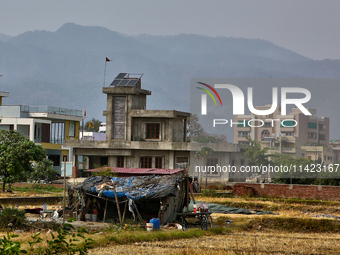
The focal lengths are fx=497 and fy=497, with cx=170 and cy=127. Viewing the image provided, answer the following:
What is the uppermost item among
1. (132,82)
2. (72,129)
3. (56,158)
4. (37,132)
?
(132,82)

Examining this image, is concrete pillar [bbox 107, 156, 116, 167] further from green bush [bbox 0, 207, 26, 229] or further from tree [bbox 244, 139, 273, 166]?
green bush [bbox 0, 207, 26, 229]

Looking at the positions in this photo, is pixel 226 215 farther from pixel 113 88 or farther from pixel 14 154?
pixel 113 88

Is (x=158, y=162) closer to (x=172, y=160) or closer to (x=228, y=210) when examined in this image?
(x=172, y=160)

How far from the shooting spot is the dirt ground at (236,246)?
1577 cm

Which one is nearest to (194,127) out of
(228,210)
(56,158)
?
(56,158)

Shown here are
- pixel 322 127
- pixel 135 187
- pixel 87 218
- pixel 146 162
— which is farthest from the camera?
pixel 146 162

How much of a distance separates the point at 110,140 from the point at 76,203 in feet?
78.2

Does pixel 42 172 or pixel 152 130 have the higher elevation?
pixel 152 130

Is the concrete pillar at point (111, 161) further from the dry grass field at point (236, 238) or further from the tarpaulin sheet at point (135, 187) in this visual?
the tarpaulin sheet at point (135, 187)

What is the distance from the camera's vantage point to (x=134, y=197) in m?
21.8

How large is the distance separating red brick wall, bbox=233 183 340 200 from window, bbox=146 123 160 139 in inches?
478

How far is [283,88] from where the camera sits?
38.9 metres

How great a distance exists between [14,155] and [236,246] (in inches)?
1036

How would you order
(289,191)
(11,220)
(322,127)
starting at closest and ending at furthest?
1. (11,220)
2. (289,191)
3. (322,127)
